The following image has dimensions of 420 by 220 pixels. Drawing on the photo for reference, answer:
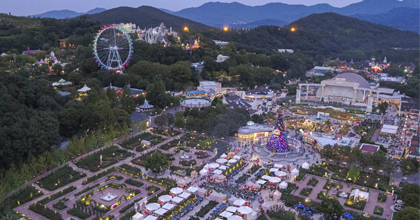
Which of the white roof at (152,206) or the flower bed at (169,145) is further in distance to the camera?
the flower bed at (169,145)

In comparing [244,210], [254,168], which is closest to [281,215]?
[244,210]

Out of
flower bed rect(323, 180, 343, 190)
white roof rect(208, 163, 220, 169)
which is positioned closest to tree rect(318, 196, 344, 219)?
flower bed rect(323, 180, 343, 190)

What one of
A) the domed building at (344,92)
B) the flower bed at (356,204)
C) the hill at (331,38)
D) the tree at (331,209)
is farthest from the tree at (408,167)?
the hill at (331,38)

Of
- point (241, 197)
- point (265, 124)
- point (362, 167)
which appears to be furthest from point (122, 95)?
point (362, 167)

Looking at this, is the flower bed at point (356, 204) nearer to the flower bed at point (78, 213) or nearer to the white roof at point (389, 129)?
the flower bed at point (78, 213)

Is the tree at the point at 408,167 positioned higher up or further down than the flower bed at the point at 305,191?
higher up

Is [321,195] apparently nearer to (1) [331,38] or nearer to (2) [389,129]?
(2) [389,129]

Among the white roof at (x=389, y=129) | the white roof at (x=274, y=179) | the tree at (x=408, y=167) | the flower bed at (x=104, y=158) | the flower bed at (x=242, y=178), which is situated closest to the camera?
the white roof at (x=274, y=179)
